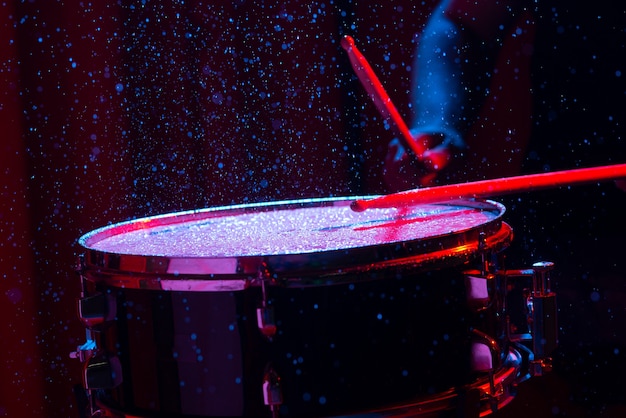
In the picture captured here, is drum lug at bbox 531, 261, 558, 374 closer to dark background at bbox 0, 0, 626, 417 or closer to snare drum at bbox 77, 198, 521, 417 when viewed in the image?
snare drum at bbox 77, 198, 521, 417

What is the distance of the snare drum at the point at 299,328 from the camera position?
1.00 meters

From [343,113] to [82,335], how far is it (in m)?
0.96

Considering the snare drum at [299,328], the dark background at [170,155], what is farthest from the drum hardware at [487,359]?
the dark background at [170,155]

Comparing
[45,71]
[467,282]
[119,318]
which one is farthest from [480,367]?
[45,71]

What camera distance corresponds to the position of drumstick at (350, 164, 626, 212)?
1184mm

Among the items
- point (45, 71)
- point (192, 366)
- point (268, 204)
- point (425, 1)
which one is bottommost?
point (192, 366)

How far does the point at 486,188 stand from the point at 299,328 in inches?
16.1

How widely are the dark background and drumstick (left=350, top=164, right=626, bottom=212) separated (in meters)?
0.49

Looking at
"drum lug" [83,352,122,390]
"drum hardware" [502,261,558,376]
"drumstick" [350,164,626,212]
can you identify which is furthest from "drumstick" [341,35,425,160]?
"drum lug" [83,352,122,390]

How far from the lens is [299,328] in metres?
1.01

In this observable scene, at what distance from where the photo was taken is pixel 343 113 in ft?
7.21

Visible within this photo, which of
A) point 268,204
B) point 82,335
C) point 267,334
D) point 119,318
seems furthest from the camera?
point 82,335

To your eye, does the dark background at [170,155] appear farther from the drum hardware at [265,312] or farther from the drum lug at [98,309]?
the drum hardware at [265,312]

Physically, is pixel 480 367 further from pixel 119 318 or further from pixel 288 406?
pixel 119 318
